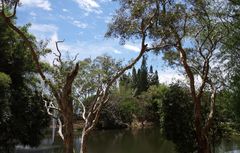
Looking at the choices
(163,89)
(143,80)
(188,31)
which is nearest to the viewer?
(188,31)

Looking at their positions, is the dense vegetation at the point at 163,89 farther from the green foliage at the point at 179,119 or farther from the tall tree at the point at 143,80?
the tall tree at the point at 143,80

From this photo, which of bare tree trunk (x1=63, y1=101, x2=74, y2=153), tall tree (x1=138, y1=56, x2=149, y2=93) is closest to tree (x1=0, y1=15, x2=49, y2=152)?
bare tree trunk (x1=63, y1=101, x2=74, y2=153)

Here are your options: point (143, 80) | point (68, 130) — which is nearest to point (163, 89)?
point (68, 130)

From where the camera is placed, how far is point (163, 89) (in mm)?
25422

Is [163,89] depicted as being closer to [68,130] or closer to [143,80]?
[68,130]

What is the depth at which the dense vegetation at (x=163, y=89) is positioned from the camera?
36.7 feet

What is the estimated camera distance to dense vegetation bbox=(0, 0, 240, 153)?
11195 millimetres

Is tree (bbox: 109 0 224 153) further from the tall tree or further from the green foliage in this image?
the tall tree

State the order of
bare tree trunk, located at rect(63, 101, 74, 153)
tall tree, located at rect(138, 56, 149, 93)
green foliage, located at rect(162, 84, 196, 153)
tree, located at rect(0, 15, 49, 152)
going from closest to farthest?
bare tree trunk, located at rect(63, 101, 74, 153), green foliage, located at rect(162, 84, 196, 153), tree, located at rect(0, 15, 49, 152), tall tree, located at rect(138, 56, 149, 93)

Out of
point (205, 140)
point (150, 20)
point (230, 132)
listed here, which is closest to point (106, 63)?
point (230, 132)

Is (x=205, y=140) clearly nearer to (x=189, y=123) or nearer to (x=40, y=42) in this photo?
(x=189, y=123)

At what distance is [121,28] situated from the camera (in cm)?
1384

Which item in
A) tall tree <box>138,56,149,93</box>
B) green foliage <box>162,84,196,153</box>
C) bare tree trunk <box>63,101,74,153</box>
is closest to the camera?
bare tree trunk <box>63,101,74,153</box>

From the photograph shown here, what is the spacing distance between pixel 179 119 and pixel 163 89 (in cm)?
384
